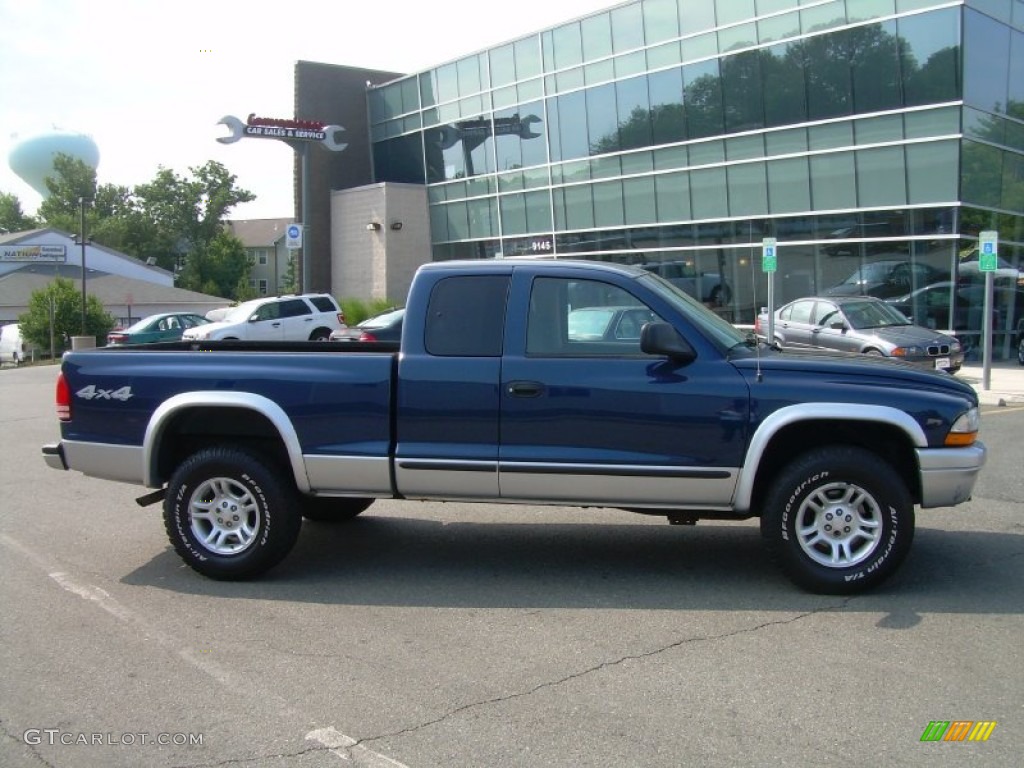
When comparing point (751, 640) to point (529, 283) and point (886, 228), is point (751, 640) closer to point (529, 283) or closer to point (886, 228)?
point (529, 283)

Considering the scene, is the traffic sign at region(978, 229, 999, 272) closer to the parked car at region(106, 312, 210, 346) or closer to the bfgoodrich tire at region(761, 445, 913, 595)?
the bfgoodrich tire at region(761, 445, 913, 595)

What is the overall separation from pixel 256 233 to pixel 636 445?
103917 mm

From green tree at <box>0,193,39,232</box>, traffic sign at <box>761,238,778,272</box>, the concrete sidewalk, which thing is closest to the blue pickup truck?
the concrete sidewalk

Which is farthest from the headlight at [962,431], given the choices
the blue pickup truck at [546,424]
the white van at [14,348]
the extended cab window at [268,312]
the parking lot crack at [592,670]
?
the white van at [14,348]

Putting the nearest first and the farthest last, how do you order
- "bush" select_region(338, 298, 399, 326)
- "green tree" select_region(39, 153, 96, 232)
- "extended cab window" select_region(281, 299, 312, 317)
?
1. "extended cab window" select_region(281, 299, 312, 317)
2. "bush" select_region(338, 298, 399, 326)
3. "green tree" select_region(39, 153, 96, 232)

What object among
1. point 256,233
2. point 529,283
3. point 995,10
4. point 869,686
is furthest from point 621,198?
point 256,233

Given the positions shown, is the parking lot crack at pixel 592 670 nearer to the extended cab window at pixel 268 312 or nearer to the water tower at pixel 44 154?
the extended cab window at pixel 268 312

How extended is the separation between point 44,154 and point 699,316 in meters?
116

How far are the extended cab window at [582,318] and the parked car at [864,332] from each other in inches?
442

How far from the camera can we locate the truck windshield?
5.88 m

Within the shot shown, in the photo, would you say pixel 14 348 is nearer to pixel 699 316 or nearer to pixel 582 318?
pixel 582 318

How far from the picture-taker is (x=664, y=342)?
5531mm

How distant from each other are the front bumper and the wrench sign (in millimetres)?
32222

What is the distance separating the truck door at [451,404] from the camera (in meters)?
5.82
